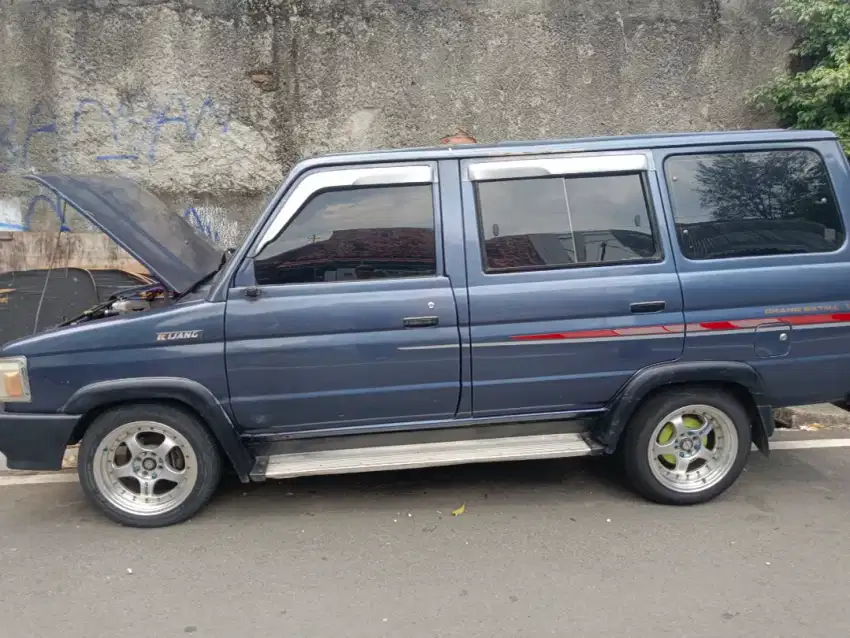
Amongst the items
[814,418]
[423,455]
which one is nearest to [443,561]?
[423,455]

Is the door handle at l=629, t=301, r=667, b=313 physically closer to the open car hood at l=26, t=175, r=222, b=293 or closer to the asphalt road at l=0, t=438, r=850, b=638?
the asphalt road at l=0, t=438, r=850, b=638

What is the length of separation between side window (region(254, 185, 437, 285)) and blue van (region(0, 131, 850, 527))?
1 cm

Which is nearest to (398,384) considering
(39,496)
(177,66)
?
(39,496)

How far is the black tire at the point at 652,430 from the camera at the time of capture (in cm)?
386

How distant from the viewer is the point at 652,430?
387cm

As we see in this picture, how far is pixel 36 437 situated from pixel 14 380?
0.33m

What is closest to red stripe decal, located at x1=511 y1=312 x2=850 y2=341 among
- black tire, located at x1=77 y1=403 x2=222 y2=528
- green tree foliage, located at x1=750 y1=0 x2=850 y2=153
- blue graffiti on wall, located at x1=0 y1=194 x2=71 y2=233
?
black tire, located at x1=77 y1=403 x2=222 y2=528

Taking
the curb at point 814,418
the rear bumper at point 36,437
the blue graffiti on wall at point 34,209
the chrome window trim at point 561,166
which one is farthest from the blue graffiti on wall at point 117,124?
the curb at point 814,418

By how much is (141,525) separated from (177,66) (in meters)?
5.86

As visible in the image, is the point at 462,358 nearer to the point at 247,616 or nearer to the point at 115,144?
the point at 247,616

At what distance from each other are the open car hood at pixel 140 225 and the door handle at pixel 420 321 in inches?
52.0

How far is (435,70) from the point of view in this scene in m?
8.09

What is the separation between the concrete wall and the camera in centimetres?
772

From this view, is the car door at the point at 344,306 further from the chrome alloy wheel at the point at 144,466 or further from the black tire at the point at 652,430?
the black tire at the point at 652,430
